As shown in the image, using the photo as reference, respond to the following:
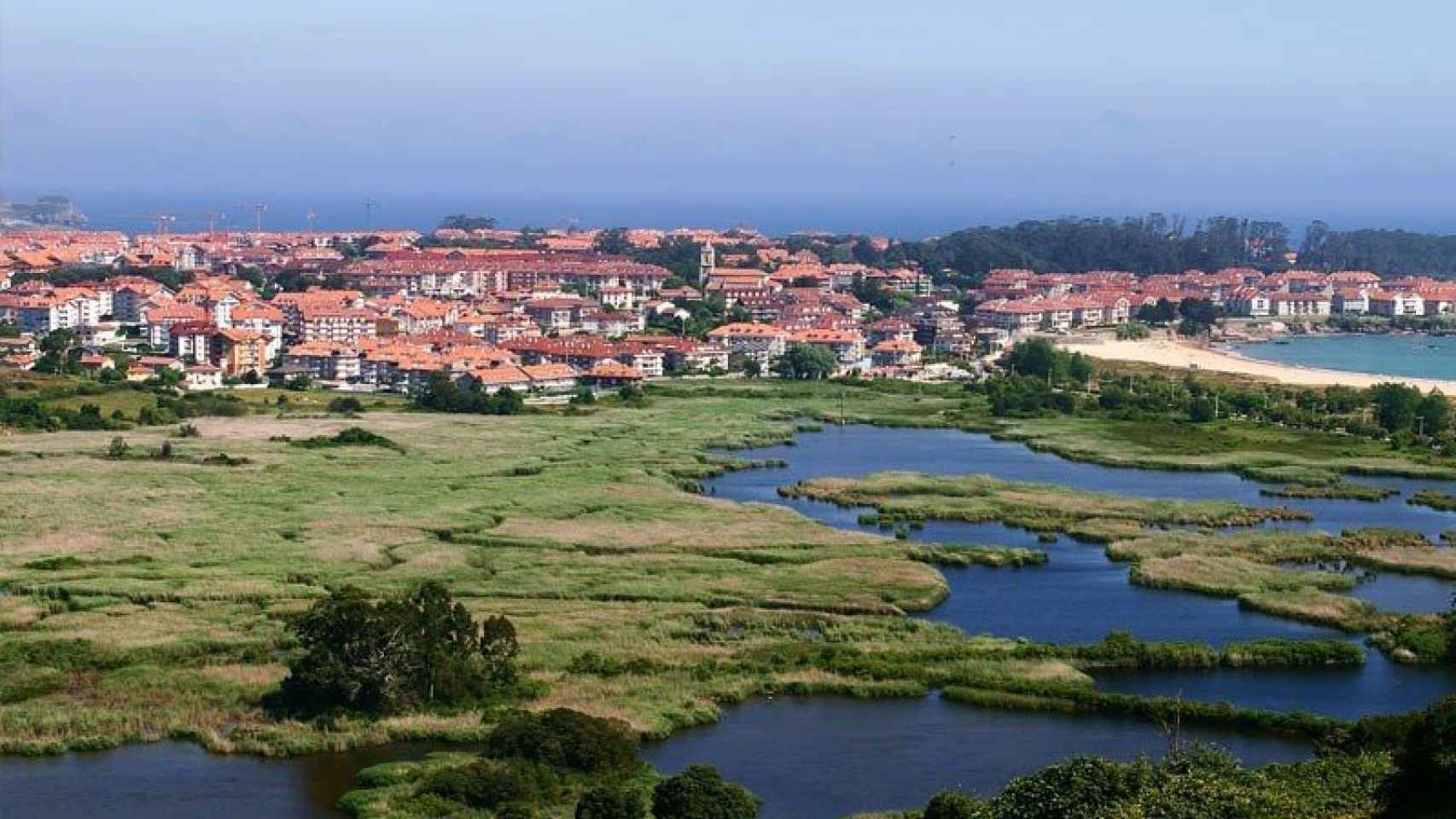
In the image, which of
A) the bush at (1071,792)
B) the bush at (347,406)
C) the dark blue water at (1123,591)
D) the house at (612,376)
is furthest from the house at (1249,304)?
the bush at (1071,792)

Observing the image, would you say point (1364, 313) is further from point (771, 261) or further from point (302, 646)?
point (302, 646)

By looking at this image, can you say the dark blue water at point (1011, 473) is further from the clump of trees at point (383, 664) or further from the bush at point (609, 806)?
the bush at point (609, 806)

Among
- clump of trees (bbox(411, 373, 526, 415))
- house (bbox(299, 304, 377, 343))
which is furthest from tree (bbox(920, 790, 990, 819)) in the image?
house (bbox(299, 304, 377, 343))

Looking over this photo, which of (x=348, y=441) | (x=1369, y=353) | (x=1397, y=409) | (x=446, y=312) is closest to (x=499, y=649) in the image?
(x=348, y=441)

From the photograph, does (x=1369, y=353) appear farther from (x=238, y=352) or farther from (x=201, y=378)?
(x=201, y=378)

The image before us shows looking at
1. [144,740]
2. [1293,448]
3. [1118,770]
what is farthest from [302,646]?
[1293,448]

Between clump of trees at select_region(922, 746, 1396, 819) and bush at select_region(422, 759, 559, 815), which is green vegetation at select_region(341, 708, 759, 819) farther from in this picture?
clump of trees at select_region(922, 746, 1396, 819)
